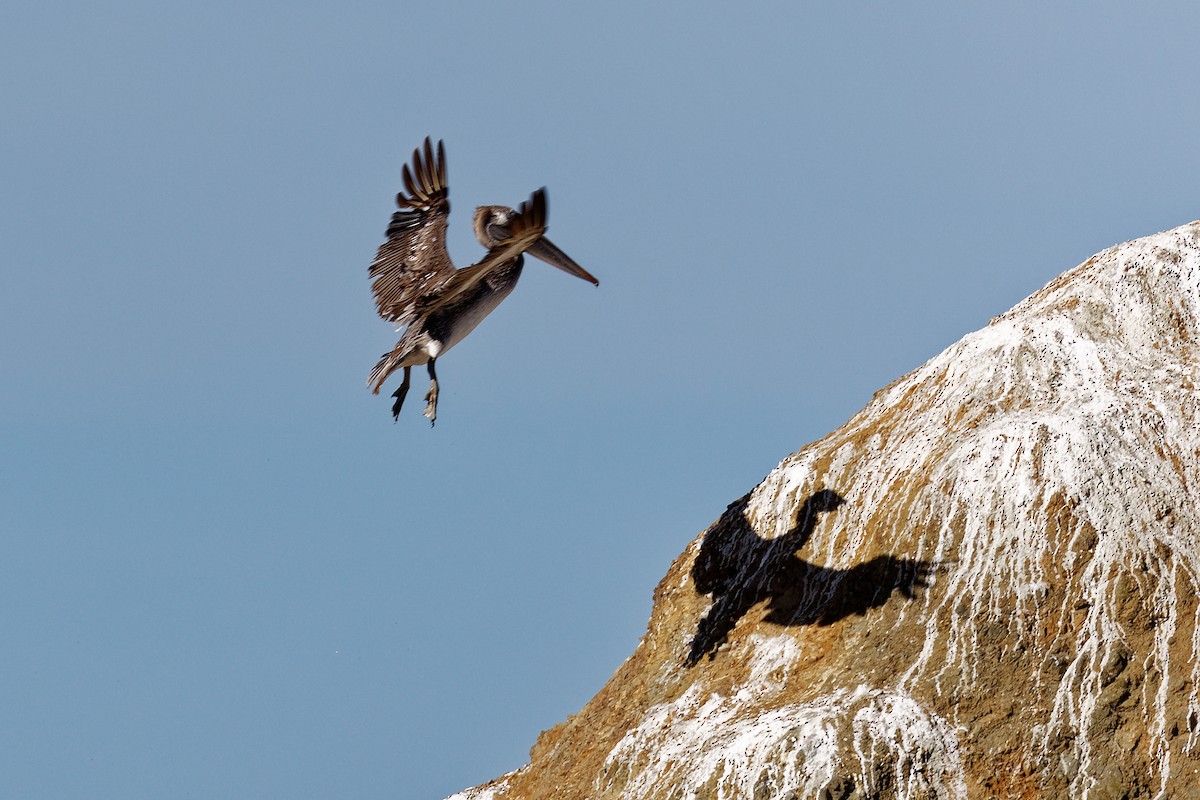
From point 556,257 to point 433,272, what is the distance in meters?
2.11

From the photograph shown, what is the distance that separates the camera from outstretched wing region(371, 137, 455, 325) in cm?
2247

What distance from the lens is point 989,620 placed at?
22.0 m

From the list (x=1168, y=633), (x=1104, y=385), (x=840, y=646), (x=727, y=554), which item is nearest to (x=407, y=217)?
(x=727, y=554)

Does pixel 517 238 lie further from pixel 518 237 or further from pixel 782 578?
pixel 782 578

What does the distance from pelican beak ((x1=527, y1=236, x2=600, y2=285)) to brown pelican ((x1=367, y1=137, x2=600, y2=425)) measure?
0.02 m

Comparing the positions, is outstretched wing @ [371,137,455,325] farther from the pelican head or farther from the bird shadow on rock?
the bird shadow on rock

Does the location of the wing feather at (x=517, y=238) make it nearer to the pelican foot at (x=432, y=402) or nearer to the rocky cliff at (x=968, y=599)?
the pelican foot at (x=432, y=402)

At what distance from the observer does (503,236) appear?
2162 centimetres

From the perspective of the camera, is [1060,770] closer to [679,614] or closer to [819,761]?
[819,761]

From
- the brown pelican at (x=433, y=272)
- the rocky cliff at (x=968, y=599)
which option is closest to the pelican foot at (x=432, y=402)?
the brown pelican at (x=433, y=272)

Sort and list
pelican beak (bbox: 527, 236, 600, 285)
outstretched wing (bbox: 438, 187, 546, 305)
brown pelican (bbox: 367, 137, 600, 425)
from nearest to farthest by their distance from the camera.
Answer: outstretched wing (bbox: 438, 187, 546, 305), brown pelican (bbox: 367, 137, 600, 425), pelican beak (bbox: 527, 236, 600, 285)

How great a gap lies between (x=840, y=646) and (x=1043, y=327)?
703cm

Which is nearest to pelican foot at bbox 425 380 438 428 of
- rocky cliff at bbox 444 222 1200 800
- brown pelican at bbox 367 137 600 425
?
brown pelican at bbox 367 137 600 425

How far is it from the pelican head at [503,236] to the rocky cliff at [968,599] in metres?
6.40
